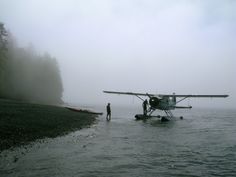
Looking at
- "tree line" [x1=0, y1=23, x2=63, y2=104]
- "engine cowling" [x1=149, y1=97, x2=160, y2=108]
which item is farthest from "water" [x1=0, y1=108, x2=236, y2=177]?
"tree line" [x1=0, y1=23, x2=63, y2=104]

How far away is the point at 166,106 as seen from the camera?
49219 millimetres

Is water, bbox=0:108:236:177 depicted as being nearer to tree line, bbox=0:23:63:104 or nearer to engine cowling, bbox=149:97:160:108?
engine cowling, bbox=149:97:160:108

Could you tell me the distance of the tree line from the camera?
7746cm

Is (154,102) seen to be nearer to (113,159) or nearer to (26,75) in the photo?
(113,159)

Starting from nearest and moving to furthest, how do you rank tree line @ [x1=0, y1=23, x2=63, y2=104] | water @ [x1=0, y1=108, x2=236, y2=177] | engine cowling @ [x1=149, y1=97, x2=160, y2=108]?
water @ [x1=0, y1=108, x2=236, y2=177]
engine cowling @ [x1=149, y1=97, x2=160, y2=108]
tree line @ [x1=0, y1=23, x2=63, y2=104]

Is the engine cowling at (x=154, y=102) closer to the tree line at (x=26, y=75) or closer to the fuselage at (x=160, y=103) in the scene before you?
the fuselage at (x=160, y=103)

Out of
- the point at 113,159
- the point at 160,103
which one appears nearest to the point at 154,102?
the point at 160,103

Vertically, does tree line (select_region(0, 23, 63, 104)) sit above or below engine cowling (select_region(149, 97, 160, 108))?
above

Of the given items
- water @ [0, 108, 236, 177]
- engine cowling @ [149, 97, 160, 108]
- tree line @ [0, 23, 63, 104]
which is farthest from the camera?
tree line @ [0, 23, 63, 104]

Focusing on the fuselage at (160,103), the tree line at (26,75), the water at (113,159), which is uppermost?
the tree line at (26,75)

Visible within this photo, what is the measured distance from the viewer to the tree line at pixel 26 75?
77456mm

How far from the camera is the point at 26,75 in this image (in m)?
93.3

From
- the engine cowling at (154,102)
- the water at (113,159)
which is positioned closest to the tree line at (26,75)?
the engine cowling at (154,102)

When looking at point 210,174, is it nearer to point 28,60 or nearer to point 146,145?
point 146,145
